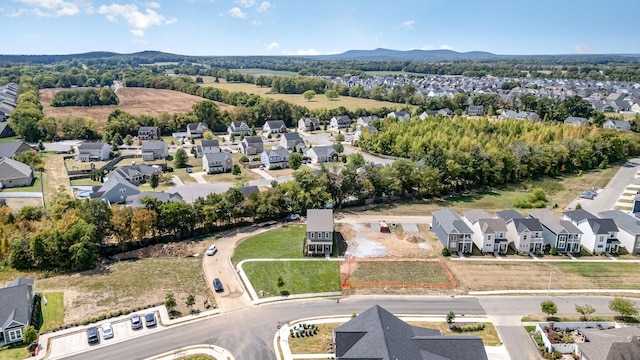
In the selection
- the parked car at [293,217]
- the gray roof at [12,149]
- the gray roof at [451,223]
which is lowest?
the parked car at [293,217]

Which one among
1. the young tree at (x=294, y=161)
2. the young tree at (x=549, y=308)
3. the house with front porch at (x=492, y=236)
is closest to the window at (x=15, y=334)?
the young tree at (x=549, y=308)

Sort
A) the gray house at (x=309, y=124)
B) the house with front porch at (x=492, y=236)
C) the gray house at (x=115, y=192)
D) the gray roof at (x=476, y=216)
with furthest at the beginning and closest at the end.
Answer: the gray house at (x=309, y=124) → the gray house at (x=115, y=192) → the gray roof at (x=476, y=216) → the house with front porch at (x=492, y=236)

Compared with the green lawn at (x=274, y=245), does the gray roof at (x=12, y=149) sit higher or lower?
higher

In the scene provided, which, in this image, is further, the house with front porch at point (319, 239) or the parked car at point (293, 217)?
the parked car at point (293, 217)

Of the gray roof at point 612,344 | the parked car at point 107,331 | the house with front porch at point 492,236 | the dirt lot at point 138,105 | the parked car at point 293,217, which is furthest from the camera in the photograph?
the dirt lot at point 138,105

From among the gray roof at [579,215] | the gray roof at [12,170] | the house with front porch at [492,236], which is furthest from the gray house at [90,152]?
the gray roof at [579,215]

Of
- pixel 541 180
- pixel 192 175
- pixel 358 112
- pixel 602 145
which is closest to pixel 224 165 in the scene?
pixel 192 175

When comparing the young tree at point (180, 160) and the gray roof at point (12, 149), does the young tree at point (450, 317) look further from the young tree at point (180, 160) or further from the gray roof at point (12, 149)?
the gray roof at point (12, 149)
